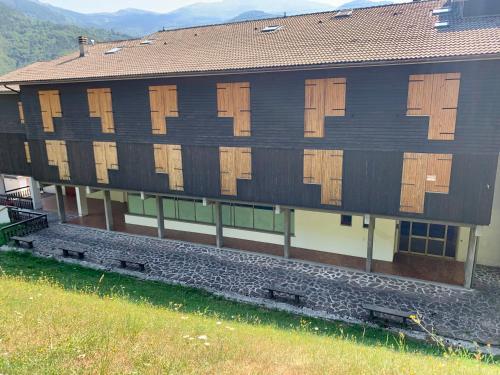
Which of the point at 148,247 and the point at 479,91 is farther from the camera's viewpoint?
the point at 148,247

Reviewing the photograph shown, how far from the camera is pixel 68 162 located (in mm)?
Result: 19641

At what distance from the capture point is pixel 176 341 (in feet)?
23.7

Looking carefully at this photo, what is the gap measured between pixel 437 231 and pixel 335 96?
313 inches

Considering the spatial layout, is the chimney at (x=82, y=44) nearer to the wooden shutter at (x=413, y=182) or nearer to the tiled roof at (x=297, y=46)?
the tiled roof at (x=297, y=46)

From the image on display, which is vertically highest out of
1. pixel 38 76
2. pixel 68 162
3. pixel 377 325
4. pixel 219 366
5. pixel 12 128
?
pixel 38 76

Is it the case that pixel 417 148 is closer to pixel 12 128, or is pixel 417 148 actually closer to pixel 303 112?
pixel 303 112

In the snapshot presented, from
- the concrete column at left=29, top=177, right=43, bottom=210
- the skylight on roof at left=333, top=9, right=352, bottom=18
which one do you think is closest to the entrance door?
the skylight on roof at left=333, top=9, right=352, bottom=18

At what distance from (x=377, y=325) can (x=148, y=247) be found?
37.5 ft

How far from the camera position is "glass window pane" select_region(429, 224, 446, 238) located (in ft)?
52.6

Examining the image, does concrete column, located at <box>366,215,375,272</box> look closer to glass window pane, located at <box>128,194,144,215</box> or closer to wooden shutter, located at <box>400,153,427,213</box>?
wooden shutter, located at <box>400,153,427,213</box>

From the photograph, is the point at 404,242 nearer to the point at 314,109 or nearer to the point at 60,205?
the point at 314,109

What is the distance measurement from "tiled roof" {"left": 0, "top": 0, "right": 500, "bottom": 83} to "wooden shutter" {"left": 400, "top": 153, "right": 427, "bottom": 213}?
135 inches

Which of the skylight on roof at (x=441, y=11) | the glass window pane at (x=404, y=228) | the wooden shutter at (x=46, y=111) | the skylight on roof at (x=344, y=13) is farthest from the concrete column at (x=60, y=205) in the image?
the skylight on roof at (x=441, y=11)

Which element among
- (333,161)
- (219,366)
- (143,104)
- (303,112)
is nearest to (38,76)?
(143,104)
